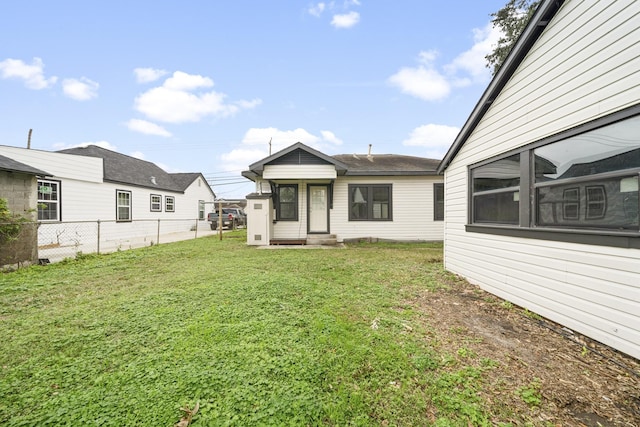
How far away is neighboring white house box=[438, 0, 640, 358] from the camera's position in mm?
2578

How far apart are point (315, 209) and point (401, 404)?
9.00 metres

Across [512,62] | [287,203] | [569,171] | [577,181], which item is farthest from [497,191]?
[287,203]

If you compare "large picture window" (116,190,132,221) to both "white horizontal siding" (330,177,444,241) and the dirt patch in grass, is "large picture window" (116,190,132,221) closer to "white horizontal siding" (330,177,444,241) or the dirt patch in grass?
"white horizontal siding" (330,177,444,241)

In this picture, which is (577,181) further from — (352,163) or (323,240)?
(352,163)

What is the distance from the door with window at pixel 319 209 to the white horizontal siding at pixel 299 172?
4.03 feet

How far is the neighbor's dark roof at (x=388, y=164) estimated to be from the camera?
10.4 metres

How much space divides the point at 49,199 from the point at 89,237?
200 centimetres

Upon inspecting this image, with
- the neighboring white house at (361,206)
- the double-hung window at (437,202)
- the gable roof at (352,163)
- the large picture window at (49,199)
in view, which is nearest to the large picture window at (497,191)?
the gable roof at (352,163)

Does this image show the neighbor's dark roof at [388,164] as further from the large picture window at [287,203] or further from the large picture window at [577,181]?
the large picture window at [577,181]

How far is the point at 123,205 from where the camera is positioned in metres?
13.2

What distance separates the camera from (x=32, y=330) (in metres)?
2.91

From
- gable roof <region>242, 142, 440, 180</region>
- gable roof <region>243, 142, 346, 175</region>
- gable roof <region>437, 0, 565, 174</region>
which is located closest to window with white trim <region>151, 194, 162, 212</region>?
gable roof <region>242, 142, 440, 180</region>

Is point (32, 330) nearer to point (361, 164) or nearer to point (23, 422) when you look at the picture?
point (23, 422)

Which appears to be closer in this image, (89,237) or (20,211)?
(20,211)
